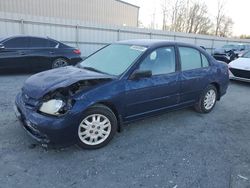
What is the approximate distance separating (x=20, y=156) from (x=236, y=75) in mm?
8352

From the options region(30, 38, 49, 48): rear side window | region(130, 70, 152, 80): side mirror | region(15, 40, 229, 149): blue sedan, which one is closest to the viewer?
region(15, 40, 229, 149): blue sedan

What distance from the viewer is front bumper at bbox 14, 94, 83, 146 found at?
9.70 ft

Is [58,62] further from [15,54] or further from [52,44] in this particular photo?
[15,54]

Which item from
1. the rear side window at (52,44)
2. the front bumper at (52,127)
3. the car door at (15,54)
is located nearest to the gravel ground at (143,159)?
the front bumper at (52,127)

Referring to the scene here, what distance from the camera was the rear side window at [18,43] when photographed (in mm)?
7795

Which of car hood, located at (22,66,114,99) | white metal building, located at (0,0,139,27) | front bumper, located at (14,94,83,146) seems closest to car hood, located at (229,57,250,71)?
car hood, located at (22,66,114,99)

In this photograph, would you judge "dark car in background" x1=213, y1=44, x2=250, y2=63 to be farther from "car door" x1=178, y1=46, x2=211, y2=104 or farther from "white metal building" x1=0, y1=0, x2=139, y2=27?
"car door" x1=178, y1=46, x2=211, y2=104

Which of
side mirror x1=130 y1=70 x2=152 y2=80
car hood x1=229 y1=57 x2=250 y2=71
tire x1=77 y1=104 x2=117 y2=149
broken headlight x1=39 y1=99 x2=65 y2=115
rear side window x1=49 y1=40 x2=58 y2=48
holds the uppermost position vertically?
rear side window x1=49 y1=40 x2=58 y2=48

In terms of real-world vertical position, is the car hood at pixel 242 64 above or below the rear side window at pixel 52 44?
below

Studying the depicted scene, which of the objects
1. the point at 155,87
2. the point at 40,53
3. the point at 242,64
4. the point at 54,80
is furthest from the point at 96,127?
the point at 242,64

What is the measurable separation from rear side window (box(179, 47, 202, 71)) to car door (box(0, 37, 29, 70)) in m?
5.86

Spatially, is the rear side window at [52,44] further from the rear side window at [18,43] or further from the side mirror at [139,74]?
the side mirror at [139,74]

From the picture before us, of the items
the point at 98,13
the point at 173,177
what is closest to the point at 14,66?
the point at 173,177

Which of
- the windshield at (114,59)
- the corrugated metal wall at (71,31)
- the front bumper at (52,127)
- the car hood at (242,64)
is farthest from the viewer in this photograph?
the corrugated metal wall at (71,31)
